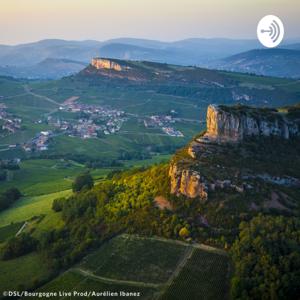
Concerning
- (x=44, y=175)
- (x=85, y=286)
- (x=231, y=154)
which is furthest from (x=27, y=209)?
(x=231, y=154)

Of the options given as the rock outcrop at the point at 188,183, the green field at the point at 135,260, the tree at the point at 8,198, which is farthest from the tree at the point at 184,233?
the tree at the point at 8,198

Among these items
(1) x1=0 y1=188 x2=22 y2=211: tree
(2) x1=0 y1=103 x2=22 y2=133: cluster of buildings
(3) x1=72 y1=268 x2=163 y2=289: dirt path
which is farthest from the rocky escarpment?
(2) x1=0 y1=103 x2=22 y2=133: cluster of buildings

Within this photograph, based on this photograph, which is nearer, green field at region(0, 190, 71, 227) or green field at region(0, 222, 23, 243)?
green field at region(0, 222, 23, 243)

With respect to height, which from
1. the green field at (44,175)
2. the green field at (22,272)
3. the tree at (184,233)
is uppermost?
the tree at (184,233)

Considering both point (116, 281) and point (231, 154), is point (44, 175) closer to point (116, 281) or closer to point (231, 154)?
point (231, 154)

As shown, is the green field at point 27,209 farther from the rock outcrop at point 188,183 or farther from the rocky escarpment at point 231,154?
the rocky escarpment at point 231,154

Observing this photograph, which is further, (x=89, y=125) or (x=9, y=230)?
(x=89, y=125)

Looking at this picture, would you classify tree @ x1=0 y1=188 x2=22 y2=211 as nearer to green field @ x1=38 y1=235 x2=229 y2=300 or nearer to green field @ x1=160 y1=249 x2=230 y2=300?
green field @ x1=38 y1=235 x2=229 y2=300
